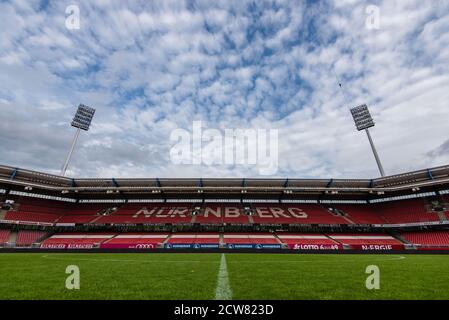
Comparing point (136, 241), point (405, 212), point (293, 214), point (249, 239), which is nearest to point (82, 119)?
point (136, 241)

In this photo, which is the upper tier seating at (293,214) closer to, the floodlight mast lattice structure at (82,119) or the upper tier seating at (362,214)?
the upper tier seating at (362,214)

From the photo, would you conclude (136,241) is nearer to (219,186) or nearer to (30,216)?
(219,186)

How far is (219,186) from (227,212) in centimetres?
480

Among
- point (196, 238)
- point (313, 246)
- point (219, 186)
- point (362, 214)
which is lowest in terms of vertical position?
point (313, 246)

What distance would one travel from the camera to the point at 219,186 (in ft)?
125

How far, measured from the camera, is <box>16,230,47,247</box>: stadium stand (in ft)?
97.8

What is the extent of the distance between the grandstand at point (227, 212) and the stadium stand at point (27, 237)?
0.35ft

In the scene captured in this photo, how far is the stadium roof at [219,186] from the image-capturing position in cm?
3372

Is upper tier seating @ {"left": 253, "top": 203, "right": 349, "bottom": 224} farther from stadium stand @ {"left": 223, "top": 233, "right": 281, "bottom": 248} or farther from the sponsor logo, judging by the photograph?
the sponsor logo

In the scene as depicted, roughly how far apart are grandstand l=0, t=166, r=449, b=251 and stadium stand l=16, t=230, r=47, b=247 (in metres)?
0.11

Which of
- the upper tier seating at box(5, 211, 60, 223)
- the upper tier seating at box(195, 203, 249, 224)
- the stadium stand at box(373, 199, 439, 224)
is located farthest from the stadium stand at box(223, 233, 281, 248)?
the upper tier seating at box(5, 211, 60, 223)

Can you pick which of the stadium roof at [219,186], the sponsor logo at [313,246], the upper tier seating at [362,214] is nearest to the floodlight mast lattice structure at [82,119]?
the stadium roof at [219,186]
